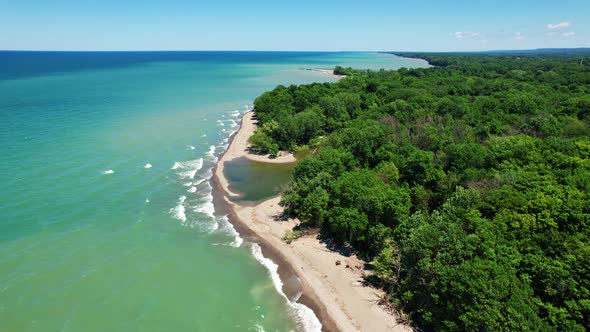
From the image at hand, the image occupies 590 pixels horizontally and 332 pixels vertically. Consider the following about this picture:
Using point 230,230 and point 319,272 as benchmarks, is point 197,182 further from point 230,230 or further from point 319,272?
point 319,272

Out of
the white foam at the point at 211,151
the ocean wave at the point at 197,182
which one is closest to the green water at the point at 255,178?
the ocean wave at the point at 197,182

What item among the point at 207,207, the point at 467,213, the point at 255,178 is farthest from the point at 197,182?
the point at 467,213

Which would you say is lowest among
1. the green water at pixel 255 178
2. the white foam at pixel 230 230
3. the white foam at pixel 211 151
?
the white foam at pixel 230 230

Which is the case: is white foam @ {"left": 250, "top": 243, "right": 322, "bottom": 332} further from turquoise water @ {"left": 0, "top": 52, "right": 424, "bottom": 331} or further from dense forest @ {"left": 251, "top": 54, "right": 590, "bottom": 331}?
dense forest @ {"left": 251, "top": 54, "right": 590, "bottom": 331}

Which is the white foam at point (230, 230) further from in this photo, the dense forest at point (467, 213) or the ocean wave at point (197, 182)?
the ocean wave at point (197, 182)

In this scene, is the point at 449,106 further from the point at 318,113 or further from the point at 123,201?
the point at 123,201
